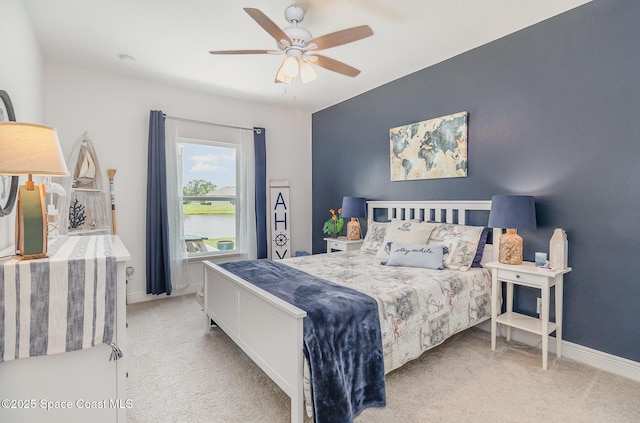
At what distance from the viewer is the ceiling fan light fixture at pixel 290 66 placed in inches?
94.0

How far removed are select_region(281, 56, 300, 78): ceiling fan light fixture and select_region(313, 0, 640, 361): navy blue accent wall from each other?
1329 millimetres

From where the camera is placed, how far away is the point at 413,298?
7.06ft

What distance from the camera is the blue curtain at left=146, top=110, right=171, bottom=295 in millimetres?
3822

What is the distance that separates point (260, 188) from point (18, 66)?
9.45 ft

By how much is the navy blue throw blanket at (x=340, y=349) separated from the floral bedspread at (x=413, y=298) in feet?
0.48

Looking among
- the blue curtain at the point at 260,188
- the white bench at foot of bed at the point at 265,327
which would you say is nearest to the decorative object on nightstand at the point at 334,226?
the blue curtain at the point at 260,188

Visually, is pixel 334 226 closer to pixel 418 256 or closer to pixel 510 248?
pixel 418 256

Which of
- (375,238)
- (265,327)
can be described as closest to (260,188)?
(375,238)

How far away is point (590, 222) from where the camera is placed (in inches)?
94.3

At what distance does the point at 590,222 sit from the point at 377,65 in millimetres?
2472

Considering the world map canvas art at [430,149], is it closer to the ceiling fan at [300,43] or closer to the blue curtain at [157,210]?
the ceiling fan at [300,43]

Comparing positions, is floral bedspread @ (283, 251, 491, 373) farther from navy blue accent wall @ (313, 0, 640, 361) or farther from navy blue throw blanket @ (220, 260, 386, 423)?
navy blue accent wall @ (313, 0, 640, 361)

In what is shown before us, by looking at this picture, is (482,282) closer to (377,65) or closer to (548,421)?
(548,421)

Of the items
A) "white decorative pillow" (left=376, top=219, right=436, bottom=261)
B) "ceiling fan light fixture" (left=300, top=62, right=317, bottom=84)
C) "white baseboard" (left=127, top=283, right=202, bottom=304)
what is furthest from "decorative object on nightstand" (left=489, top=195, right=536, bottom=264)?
"white baseboard" (left=127, top=283, right=202, bottom=304)
